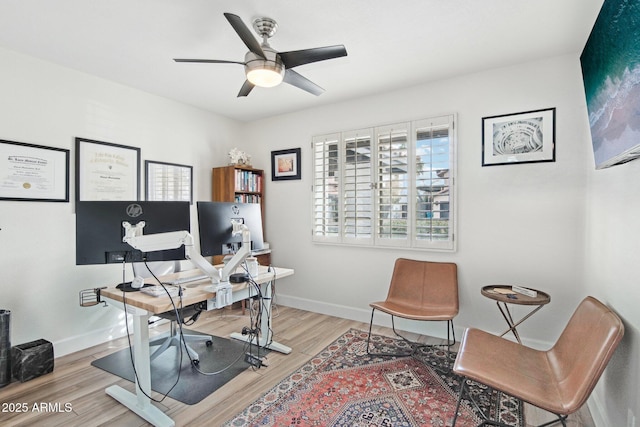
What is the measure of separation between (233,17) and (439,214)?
7.89 ft

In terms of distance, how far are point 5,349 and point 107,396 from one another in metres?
0.90

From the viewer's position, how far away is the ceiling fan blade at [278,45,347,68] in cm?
195

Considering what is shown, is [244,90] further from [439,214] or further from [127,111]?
[439,214]

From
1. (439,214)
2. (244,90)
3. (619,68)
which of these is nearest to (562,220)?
(439,214)

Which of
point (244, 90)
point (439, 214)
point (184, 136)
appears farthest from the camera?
point (184, 136)

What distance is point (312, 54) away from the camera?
2.02m

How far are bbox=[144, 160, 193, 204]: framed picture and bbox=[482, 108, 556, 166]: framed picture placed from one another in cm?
325

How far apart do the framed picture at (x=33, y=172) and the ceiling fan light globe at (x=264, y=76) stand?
193cm

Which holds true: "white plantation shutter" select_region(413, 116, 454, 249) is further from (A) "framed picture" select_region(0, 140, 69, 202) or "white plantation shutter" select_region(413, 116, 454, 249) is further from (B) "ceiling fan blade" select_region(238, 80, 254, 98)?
(A) "framed picture" select_region(0, 140, 69, 202)

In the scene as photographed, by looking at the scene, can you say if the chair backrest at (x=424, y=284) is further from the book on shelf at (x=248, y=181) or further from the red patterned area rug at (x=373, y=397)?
the book on shelf at (x=248, y=181)

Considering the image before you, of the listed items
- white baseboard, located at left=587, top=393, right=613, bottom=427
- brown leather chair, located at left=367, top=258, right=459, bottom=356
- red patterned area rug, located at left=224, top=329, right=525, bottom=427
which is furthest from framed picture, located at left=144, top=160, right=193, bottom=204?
white baseboard, located at left=587, top=393, right=613, bottom=427

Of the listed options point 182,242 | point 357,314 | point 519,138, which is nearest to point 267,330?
point 357,314

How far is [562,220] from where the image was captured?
2596mm

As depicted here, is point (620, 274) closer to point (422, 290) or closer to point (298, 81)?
point (422, 290)
